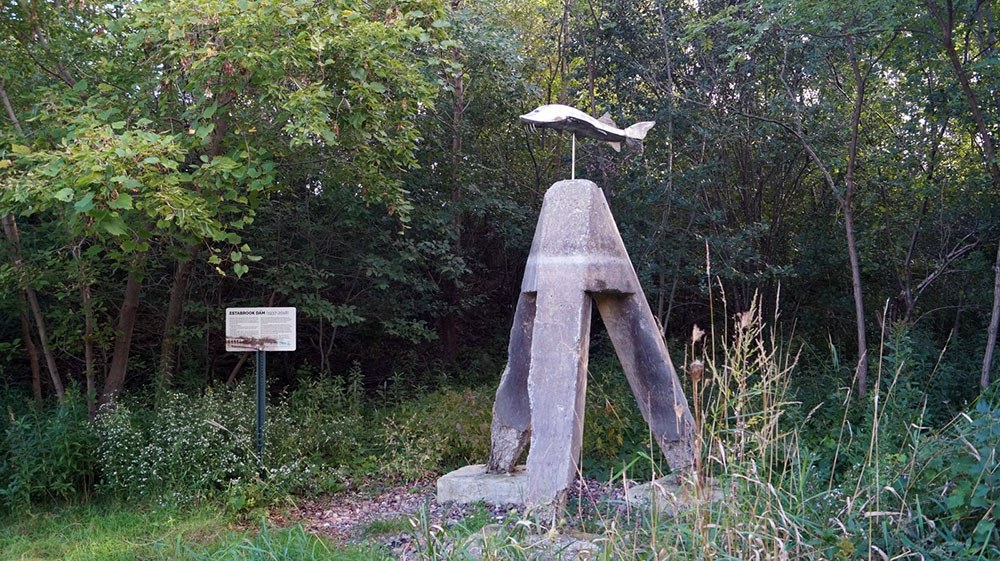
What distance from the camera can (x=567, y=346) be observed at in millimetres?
4656

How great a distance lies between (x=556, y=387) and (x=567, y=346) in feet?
0.80

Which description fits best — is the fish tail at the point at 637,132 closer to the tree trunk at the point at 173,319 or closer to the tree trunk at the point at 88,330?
the tree trunk at the point at 173,319

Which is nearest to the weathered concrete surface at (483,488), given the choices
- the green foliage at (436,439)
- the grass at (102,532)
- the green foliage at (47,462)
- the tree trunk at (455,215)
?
the green foliage at (436,439)

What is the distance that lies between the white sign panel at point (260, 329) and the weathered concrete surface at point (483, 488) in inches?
68.5

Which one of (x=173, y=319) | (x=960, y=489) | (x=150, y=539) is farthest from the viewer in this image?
(x=173, y=319)

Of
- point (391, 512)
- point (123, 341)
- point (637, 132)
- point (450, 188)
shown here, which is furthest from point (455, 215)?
point (391, 512)

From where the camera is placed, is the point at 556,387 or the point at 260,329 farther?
the point at 260,329

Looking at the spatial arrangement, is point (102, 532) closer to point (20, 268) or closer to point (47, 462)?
point (47, 462)

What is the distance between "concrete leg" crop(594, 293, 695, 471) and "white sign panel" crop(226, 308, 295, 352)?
8.00 ft

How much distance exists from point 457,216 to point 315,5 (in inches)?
146

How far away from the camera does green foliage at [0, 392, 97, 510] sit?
5.65 meters

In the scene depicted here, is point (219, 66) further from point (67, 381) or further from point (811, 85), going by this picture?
point (811, 85)

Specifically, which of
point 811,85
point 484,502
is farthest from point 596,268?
point 811,85

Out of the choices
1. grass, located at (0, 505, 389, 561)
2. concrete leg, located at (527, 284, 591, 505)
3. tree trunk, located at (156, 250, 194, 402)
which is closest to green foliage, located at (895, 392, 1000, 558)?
concrete leg, located at (527, 284, 591, 505)
